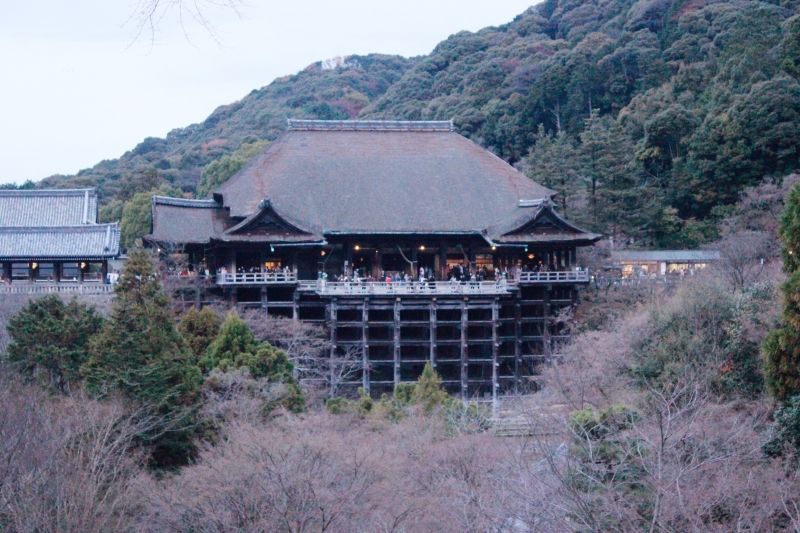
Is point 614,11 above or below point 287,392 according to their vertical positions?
above

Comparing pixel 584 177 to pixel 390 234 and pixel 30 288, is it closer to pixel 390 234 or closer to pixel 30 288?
pixel 390 234

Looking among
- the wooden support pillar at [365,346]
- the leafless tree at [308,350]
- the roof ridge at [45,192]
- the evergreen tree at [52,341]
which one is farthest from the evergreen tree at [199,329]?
the roof ridge at [45,192]

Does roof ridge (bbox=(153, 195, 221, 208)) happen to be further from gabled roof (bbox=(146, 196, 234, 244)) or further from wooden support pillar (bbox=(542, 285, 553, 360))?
wooden support pillar (bbox=(542, 285, 553, 360))

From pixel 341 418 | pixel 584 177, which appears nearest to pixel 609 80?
pixel 584 177

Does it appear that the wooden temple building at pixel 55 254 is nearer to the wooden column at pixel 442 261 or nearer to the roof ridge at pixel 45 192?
the roof ridge at pixel 45 192

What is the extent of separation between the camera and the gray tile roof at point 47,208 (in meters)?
36.2

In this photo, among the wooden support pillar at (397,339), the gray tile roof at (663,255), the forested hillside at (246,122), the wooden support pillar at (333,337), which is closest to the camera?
the wooden support pillar at (333,337)

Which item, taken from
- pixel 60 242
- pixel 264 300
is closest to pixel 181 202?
pixel 60 242

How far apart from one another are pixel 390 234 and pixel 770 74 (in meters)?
24.2

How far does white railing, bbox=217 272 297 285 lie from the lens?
1276 inches

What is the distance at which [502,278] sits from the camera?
108 ft

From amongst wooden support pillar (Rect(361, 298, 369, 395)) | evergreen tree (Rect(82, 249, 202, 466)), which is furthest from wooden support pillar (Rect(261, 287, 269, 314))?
evergreen tree (Rect(82, 249, 202, 466))

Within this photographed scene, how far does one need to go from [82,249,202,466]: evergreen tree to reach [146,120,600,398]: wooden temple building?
11536 millimetres

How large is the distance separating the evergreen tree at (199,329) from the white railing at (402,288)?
7.34m
